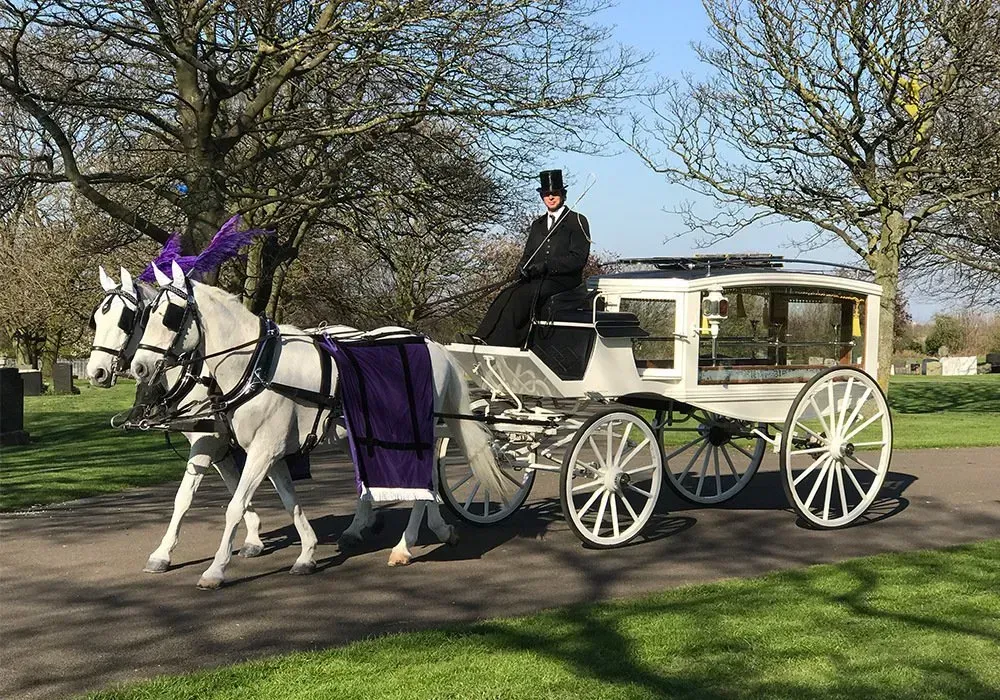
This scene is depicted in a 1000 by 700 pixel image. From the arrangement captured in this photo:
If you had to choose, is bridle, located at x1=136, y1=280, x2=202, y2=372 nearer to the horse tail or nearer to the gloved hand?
the horse tail

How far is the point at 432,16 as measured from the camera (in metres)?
14.7

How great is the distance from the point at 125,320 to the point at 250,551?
7.12 feet

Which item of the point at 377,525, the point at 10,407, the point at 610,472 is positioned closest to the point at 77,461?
the point at 10,407

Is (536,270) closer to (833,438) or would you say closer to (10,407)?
(833,438)

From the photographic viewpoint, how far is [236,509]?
24.3 ft

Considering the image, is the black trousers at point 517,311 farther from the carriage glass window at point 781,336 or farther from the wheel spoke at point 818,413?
the wheel spoke at point 818,413

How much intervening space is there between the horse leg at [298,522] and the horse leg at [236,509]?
428mm

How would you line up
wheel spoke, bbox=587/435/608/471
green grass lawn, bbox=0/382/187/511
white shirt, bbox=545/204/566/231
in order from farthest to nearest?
1. green grass lawn, bbox=0/382/187/511
2. white shirt, bbox=545/204/566/231
3. wheel spoke, bbox=587/435/608/471

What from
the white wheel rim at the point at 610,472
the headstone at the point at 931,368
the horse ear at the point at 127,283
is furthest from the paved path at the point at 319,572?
the headstone at the point at 931,368

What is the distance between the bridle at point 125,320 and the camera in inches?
283

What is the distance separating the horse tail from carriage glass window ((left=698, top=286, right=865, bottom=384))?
6.78 feet

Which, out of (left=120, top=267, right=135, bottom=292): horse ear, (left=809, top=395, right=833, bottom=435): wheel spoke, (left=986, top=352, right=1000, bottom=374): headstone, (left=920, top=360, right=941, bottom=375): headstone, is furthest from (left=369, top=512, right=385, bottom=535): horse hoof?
(left=986, top=352, right=1000, bottom=374): headstone

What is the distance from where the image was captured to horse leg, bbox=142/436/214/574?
25.3 ft

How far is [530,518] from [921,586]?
3.81 meters
